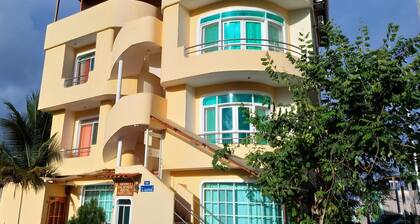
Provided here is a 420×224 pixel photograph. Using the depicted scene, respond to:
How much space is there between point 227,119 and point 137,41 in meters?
5.00

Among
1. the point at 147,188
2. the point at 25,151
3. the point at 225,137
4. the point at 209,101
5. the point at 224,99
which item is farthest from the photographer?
the point at 25,151

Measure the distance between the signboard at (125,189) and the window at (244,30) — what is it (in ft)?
19.1

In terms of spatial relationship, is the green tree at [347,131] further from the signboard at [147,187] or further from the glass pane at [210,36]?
the glass pane at [210,36]

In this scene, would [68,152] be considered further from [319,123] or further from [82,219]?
[319,123]

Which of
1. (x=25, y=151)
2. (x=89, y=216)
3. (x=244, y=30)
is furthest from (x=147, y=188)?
(x=25, y=151)

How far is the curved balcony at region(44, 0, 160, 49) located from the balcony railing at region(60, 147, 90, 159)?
5486 mm

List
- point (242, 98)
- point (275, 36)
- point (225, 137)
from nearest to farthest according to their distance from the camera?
point (225, 137) < point (242, 98) < point (275, 36)

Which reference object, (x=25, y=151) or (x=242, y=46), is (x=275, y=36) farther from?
(x=25, y=151)

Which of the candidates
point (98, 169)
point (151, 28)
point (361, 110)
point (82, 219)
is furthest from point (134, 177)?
point (361, 110)

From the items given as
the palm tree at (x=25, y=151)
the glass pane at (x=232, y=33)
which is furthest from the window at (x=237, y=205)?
the palm tree at (x=25, y=151)

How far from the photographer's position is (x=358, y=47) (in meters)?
9.45

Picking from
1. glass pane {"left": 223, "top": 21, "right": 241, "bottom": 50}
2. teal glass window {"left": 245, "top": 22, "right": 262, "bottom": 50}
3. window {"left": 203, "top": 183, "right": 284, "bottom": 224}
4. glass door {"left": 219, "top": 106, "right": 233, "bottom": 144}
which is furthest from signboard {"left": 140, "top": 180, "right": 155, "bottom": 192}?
teal glass window {"left": 245, "top": 22, "right": 262, "bottom": 50}

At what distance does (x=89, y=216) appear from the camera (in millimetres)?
13297

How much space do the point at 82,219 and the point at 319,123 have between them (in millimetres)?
9179
